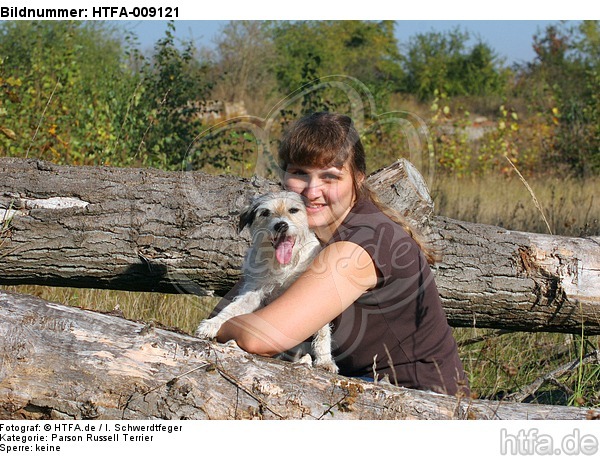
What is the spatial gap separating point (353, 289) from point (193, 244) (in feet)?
4.84

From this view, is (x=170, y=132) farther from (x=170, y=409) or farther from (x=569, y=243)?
(x=170, y=409)

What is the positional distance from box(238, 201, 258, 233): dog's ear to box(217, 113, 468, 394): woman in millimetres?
337

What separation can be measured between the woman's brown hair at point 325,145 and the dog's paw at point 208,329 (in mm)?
881

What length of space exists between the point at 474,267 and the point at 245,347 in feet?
6.38

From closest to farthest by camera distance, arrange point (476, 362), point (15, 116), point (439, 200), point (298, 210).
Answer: point (298, 210) → point (476, 362) → point (15, 116) → point (439, 200)

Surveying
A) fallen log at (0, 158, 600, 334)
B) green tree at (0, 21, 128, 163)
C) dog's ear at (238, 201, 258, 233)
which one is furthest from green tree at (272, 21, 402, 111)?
dog's ear at (238, 201, 258, 233)

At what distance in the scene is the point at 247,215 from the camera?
3979mm

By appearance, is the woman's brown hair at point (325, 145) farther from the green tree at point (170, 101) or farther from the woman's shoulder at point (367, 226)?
the green tree at point (170, 101)

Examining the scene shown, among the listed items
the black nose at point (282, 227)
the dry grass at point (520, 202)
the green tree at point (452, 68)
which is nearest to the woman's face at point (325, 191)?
the black nose at point (282, 227)

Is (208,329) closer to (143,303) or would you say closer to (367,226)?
(367,226)

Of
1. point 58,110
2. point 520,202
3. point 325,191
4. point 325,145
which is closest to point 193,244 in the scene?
point 325,191

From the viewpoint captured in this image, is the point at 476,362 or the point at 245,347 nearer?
the point at 245,347

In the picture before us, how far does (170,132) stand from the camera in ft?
25.7
